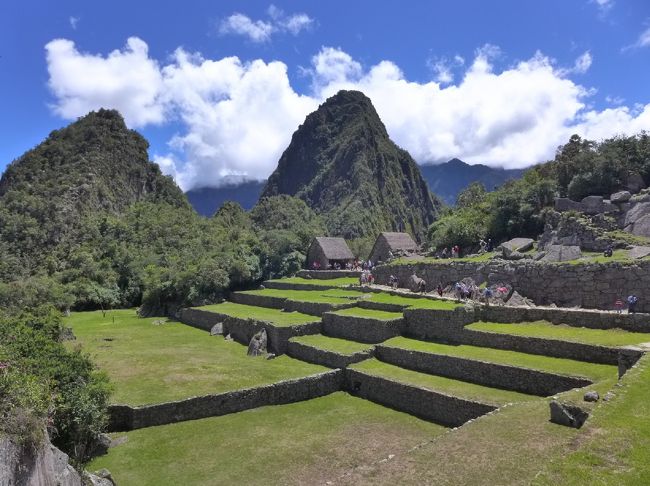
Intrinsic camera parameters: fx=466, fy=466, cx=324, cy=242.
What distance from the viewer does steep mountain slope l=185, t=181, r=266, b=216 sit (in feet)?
540

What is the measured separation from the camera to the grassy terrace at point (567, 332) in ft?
45.0

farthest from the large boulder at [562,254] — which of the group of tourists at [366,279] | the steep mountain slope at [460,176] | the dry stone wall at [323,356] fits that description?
the steep mountain slope at [460,176]

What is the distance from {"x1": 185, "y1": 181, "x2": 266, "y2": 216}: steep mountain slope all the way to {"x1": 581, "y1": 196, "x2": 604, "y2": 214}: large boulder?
14270 cm

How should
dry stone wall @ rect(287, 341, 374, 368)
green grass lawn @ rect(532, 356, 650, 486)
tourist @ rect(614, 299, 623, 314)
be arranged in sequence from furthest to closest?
dry stone wall @ rect(287, 341, 374, 368) < tourist @ rect(614, 299, 623, 314) < green grass lawn @ rect(532, 356, 650, 486)

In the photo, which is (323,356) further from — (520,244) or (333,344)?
(520,244)

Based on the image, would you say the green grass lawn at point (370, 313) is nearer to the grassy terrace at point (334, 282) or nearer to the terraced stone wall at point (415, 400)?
the terraced stone wall at point (415, 400)

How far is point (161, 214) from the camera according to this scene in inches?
2557

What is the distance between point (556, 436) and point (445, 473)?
274cm

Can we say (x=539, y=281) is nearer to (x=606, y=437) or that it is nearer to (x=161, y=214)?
(x=606, y=437)

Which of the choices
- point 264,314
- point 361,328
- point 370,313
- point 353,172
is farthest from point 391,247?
point 353,172

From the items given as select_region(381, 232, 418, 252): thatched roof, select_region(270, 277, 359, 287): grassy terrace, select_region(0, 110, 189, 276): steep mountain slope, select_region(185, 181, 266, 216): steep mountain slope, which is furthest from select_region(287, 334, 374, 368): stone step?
select_region(185, 181, 266, 216): steep mountain slope

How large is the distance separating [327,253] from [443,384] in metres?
26.4

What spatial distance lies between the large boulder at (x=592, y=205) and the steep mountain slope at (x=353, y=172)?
82.9 m

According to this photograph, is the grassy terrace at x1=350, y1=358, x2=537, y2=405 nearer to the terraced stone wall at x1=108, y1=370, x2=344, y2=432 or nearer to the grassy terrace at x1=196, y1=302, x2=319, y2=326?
the terraced stone wall at x1=108, y1=370, x2=344, y2=432
